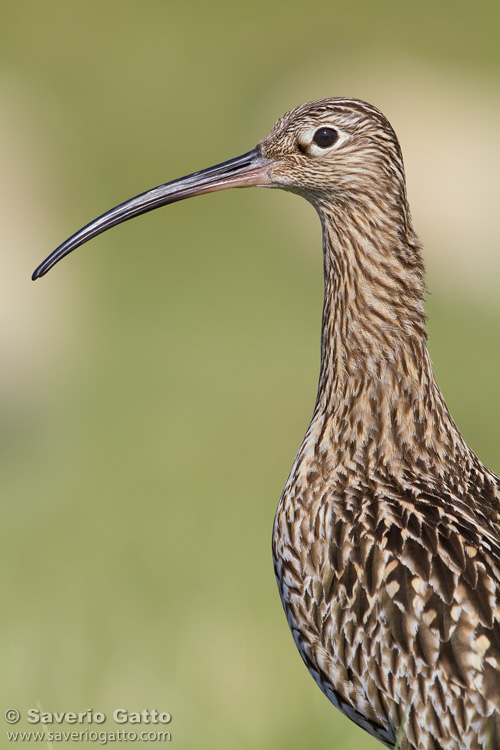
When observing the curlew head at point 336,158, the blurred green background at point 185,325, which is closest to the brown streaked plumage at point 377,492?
the curlew head at point 336,158

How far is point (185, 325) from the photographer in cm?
1906

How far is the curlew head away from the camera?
5746mm

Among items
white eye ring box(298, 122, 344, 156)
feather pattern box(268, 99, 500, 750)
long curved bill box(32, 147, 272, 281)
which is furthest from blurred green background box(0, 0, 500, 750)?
white eye ring box(298, 122, 344, 156)

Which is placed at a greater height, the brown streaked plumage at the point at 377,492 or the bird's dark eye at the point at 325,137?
the bird's dark eye at the point at 325,137

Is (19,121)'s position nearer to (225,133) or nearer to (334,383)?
(225,133)

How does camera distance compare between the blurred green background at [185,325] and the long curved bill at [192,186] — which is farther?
the blurred green background at [185,325]

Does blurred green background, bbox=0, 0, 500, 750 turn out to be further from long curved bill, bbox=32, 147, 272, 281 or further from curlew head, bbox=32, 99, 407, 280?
curlew head, bbox=32, 99, 407, 280

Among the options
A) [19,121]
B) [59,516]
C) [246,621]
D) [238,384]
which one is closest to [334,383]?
[246,621]

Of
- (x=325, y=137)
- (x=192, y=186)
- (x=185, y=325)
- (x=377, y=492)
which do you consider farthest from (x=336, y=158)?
(x=185, y=325)

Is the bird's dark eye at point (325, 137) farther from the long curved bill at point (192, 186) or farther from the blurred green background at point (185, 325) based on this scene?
the blurred green background at point (185, 325)

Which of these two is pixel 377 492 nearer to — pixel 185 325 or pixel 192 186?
pixel 192 186

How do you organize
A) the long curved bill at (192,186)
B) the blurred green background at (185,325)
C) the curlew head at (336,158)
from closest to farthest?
1. the curlew head at (336,158)
2. the long curved bill at (192,186)
3. the blurred green background at (185,325)

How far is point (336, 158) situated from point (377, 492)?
1521 mm

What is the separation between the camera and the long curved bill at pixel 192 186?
5898 mm
